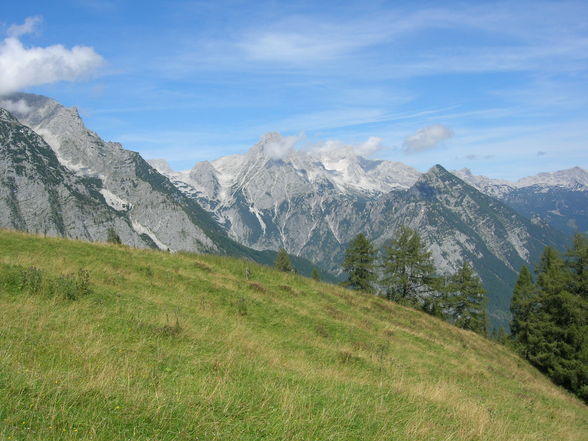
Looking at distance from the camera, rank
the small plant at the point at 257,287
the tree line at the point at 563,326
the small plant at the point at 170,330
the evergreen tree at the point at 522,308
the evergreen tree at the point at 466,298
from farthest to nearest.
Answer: the evergreen tree at the point at 466,298
the evergreen tree at the point at 522,308
the tree line at the point at 563,326
the small plant at the point at 257,287
the small plant at the point at 170,330

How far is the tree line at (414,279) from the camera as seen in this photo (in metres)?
56.2

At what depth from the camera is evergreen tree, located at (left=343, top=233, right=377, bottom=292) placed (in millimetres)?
62875

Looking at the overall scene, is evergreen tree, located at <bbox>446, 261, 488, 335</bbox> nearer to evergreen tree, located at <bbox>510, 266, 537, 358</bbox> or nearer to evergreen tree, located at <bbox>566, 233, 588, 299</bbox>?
evergreen tree, located at <bbox>510, 266, 537, 358</bbox>

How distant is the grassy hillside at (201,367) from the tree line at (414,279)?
31407 mm

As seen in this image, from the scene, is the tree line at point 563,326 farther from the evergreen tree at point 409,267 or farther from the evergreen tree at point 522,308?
the evergreen tree at point 409,267

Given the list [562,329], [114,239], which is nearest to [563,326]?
[562,329]

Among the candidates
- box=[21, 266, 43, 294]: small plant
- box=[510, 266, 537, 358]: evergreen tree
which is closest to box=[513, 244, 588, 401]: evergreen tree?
box=[510, 266, 537, 358]: evergreen tree

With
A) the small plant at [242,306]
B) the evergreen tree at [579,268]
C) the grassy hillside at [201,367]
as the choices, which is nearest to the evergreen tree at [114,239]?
the grassy hillside at [201,367]

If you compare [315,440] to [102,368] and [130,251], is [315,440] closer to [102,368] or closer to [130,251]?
[102,368]

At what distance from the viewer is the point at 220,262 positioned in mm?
29094

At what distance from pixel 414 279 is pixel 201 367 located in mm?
50307

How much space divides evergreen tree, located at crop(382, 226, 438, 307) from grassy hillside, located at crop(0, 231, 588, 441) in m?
31.0

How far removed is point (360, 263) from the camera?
207 feet

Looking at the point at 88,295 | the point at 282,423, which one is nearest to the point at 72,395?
the point at 282,423
